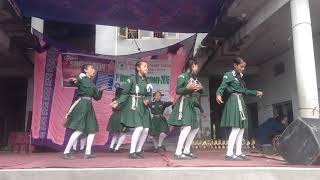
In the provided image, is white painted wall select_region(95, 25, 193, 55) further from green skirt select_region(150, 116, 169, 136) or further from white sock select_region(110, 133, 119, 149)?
white sock select_region(110, 133, 119, 149)

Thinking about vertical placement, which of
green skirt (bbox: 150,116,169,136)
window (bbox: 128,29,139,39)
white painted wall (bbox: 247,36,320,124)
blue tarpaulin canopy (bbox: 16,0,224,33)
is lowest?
green skirt (bbox: 150,116,169,136)

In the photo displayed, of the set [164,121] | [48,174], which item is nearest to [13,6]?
[164,121]

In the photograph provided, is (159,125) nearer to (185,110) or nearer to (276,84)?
(185,110)

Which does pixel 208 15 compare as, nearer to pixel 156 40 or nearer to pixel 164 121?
pixel 164 121

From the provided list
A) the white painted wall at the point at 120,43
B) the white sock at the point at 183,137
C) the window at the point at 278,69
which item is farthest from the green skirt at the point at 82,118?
the window at the point at 278,69

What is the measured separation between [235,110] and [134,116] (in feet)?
5.12

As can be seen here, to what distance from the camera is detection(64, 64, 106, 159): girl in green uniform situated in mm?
6512

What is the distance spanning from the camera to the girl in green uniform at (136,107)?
642cm

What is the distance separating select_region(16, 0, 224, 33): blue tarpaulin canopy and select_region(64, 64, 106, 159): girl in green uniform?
2.22 metres

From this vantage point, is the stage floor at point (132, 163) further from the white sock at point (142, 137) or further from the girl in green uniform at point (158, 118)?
the girl in green uniform at point (158, 118)

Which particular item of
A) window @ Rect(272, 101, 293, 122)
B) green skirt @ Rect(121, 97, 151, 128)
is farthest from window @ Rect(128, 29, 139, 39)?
green skirt @ Rect(121, 97, 151, 128)

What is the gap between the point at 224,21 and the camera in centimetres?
933

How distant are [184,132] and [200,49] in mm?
5269

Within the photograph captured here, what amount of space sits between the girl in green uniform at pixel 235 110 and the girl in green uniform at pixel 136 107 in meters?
1.25
